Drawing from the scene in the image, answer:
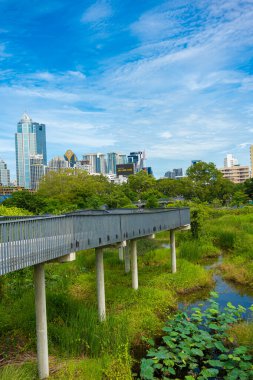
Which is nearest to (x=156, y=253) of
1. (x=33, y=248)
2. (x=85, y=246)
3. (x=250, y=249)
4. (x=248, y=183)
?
(x=250, y=249)

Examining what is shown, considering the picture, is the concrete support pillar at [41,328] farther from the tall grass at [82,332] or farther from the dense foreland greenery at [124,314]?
the tall grass at [82,332]

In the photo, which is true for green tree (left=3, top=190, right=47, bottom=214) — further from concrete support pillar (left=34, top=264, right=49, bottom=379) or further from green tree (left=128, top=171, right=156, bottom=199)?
green tree (left=128, top=171, right=156, bottom=199)

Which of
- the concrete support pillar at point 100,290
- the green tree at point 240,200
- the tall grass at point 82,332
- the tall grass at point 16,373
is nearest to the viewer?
the tall grass at point 16,373

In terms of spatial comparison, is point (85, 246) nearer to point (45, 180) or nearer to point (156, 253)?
point (156, 253)

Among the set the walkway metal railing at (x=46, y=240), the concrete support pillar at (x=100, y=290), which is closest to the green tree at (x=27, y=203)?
the concrete support pillar at (x=100, y=290)

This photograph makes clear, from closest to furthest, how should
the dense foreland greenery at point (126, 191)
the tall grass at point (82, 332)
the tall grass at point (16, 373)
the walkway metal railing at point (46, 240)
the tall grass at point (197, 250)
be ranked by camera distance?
the walkway metal railing at point (46, 240), the tall grass at point (16, 373), the tall grass at point (82, 332), the tall grass at point (197, 250), the dense foreland greenery at point (126, 191)

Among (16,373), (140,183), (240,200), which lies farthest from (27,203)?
(140,183)

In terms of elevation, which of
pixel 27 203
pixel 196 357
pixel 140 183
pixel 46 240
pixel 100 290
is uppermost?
pixel 140 183

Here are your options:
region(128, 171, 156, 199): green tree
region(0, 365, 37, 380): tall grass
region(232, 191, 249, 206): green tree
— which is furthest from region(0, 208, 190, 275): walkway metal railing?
region(128, 171, 156, 199): green tree

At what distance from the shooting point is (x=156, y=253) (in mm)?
31781

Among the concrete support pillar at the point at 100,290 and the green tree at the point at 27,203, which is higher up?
the green tree at the point at 27,203

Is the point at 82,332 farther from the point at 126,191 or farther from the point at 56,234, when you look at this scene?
the point at 126,191

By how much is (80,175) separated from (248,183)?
38678 mm

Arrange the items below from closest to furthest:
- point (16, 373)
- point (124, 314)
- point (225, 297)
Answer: point (16, 373) → point (124, 314) → point (225, 297)
